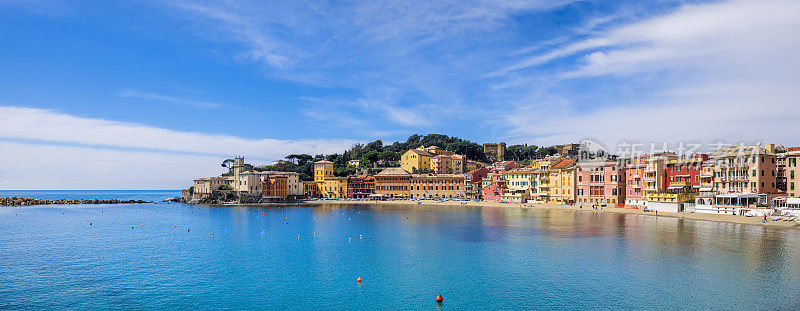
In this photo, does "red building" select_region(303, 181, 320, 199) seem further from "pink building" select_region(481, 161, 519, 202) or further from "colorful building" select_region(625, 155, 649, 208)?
"colorful building" select_region(625, 155, 649, 208)

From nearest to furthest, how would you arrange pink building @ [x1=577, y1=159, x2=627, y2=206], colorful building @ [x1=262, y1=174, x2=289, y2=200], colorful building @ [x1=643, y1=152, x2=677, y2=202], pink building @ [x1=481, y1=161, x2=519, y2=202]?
colorful building @ [x1=643, y1=152, x2=677, y2=202] → pink building @ [x1=577, y1=159, x2=627, y2=206] → pink building @ [x1=481, y1=161, x2=519, y2=202] → colorful building @ [x1=262, y1=174, x2=289, y2=200]

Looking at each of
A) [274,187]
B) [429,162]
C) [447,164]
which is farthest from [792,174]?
[274,187]

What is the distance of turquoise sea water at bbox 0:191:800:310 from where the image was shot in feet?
75.4

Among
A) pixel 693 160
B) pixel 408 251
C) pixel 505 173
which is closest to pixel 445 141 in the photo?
pixel 505 173

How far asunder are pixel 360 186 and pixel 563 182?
2113 inches

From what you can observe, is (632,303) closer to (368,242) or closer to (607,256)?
(607,256)

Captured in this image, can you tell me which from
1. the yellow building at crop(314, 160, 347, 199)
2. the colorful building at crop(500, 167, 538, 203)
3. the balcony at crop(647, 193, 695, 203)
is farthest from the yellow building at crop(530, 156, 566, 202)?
the yellow building at crop(314, 160, 347, 199)

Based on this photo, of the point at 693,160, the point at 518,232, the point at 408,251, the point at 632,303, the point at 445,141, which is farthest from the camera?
the point at 445,141

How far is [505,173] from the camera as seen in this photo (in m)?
104

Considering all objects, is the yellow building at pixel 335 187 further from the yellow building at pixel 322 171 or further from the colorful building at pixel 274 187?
the colorful building at pixel 274 187

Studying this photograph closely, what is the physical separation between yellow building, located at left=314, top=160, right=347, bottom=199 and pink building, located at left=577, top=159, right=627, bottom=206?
62577 mm

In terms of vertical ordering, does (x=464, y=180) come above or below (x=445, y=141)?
below

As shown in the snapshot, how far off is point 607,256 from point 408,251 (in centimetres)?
1451

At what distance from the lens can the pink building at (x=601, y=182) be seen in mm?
80438
